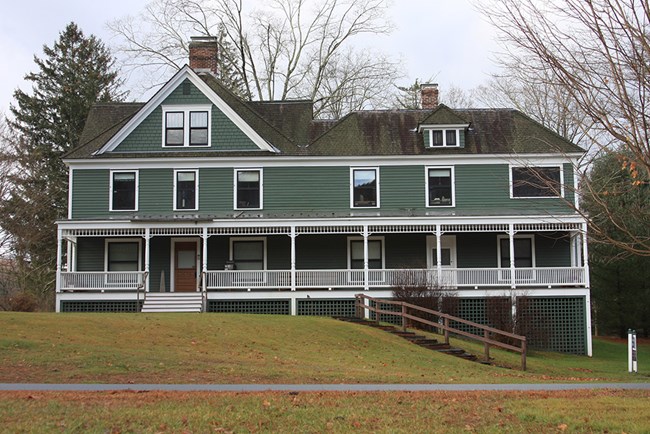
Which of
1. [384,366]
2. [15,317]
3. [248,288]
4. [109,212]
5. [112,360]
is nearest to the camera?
[112,360]

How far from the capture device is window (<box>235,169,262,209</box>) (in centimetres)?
3147

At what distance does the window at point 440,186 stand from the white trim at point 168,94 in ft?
21.6

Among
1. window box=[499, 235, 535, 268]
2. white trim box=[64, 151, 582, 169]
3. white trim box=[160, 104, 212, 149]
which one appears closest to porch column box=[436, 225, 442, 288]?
window box=[499, 235, 535, 268]

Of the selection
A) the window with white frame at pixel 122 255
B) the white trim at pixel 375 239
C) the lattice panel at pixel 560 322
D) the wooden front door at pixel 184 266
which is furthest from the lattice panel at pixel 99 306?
the lattice panel at pixel 560 322

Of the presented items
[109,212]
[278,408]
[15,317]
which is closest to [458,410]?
[278,408]

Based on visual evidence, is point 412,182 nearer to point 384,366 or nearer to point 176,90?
point 176,90

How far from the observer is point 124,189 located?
31578mm

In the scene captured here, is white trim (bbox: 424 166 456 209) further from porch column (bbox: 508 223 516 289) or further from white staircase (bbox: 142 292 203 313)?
white staircase (bbox: 142 292 203 313)

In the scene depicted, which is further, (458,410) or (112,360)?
(112,360)

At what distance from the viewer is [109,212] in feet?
103

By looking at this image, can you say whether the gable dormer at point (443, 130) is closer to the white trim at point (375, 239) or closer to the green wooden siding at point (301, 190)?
the green wooden siding at point (301, 190)

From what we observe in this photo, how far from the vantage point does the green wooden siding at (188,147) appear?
3148cm

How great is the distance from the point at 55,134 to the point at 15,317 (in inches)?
1149

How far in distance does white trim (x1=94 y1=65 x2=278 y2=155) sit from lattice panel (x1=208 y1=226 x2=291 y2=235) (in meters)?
3.63
